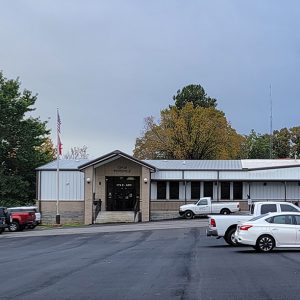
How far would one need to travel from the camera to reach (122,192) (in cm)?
5425

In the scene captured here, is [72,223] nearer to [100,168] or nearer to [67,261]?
[100,168]

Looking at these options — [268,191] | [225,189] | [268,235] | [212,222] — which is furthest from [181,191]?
[268,235]

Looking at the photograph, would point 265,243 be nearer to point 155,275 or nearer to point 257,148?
point 155,275

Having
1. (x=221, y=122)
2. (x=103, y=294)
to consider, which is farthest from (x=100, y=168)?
(x=103, y=294)

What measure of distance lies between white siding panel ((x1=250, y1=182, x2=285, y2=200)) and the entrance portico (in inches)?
367

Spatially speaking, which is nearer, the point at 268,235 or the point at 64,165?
the point at 268,235

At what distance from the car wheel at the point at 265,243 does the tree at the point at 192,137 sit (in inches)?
2218

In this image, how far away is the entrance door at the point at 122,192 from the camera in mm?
53969

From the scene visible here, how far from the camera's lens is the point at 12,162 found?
5981cm

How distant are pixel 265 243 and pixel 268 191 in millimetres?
32331

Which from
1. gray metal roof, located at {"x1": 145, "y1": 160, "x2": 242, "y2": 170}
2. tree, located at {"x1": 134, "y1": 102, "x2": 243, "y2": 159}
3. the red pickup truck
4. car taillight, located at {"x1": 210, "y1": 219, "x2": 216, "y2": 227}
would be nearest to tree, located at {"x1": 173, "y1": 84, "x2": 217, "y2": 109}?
tree, located at {"x1": 134, "y1": 102, "x2": 243, "y2": 159}

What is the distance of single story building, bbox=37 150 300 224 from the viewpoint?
51.1 m

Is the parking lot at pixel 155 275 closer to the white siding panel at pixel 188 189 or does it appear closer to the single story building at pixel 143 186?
the single story building at pixel 143 186

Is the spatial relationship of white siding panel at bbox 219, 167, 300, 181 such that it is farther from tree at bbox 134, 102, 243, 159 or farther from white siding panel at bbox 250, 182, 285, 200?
tree at bbox 134, 102, 243, 159
